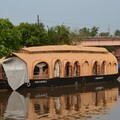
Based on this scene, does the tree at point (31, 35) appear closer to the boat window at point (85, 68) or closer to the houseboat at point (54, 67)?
the houseboat at point (54, 67)

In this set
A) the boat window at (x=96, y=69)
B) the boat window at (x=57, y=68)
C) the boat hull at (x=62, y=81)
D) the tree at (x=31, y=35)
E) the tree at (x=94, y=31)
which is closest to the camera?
the boat hull at (x=62, y=81)

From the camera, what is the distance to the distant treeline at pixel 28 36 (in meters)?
37.7

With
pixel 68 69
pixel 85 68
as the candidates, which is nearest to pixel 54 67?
pixel 68 69

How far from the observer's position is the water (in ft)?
60.4

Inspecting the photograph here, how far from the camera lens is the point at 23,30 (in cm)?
4597

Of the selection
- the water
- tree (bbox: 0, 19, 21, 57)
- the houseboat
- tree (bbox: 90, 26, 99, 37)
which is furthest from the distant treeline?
tree (bbox: 90, 26, 99, 37)

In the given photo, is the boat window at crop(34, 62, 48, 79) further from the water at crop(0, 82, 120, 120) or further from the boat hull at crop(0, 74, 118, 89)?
the water at crop(0, 82, 120, 120)

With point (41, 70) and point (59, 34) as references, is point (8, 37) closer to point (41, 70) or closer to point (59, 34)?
point (41, 70)

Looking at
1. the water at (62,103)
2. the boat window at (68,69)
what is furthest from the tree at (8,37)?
the water at (62,103)

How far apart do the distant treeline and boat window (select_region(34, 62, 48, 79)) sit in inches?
291

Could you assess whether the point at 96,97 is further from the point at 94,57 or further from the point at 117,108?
the point at 94,57

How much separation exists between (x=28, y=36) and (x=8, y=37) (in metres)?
8.41

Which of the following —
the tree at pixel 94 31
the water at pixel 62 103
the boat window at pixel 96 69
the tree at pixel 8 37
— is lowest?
the water at pixel 62 103

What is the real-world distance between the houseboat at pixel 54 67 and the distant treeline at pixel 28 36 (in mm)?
6934
